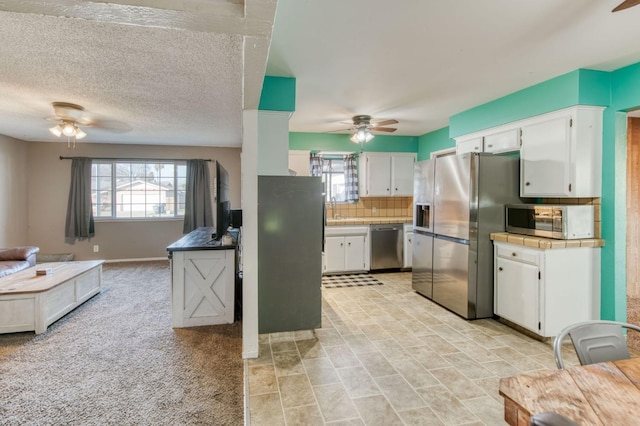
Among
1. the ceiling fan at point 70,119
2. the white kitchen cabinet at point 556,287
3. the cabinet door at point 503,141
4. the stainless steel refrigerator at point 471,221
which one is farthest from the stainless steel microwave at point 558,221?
the ceiling fan at point 70,119

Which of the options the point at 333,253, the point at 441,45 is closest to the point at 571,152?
the point at 441,45

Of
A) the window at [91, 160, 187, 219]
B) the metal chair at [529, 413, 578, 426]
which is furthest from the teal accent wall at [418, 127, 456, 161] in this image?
the metal chair at [529, 413, 578, 426]

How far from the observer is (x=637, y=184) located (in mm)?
4020

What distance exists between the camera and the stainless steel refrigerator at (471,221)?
339 cm

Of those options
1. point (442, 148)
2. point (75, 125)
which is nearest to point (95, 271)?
point (75, 125)

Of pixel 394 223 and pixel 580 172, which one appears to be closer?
pixel 580 172

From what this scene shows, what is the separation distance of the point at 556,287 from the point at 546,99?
70.3 inches

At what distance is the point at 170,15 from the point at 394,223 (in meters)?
4.66

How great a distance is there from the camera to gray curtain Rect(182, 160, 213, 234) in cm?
646

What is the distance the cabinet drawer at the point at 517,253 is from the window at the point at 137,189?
230 inches

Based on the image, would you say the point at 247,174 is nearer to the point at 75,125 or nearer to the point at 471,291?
the point at 471,291

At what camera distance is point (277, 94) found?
3047 millimetres

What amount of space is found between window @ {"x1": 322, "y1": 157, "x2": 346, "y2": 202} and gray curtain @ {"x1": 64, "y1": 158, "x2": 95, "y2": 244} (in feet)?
14.8

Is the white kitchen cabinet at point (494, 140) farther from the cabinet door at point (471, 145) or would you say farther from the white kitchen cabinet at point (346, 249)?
the white kitchen cabinet at point (346, 249)
